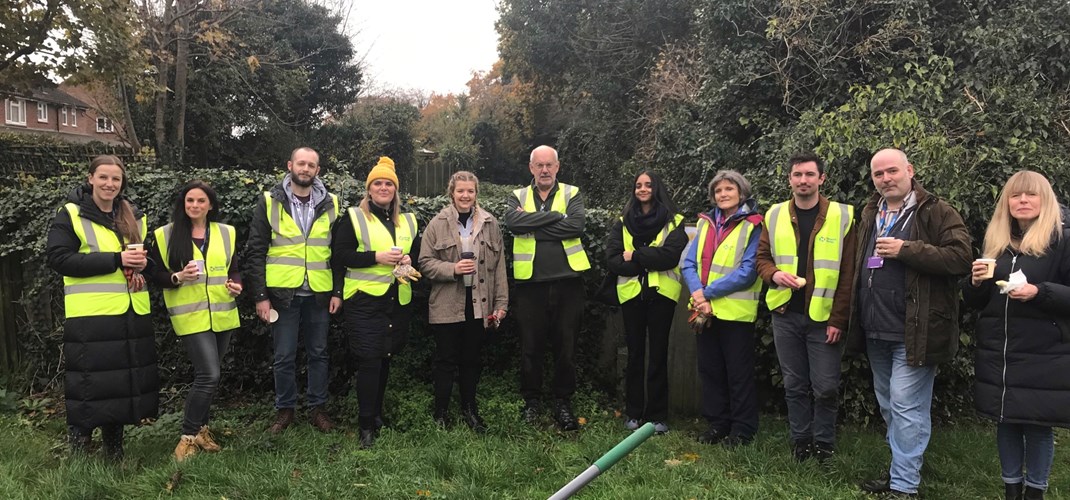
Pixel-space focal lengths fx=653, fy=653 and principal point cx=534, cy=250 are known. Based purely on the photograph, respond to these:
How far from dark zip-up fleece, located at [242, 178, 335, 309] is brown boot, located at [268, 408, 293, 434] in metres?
0.86

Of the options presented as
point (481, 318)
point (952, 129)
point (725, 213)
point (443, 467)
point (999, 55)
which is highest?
point (999, 55)

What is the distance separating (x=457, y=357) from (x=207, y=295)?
5.96 ft

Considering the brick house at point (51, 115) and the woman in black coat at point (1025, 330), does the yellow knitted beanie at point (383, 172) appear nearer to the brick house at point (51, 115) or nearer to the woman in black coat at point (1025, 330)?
the woman in black coat at point (1025, 330)

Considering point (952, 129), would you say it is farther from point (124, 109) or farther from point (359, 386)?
point (124, 109)

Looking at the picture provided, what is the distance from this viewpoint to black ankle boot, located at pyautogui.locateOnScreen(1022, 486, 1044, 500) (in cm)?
360

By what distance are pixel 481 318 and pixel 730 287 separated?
5.95ft

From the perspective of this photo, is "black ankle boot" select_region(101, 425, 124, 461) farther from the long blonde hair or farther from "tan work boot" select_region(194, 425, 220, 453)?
the long blonde hair

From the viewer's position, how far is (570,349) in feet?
16.9

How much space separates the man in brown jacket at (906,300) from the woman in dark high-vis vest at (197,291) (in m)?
4.08

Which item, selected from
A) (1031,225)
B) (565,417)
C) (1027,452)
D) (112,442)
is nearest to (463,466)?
(565,417)

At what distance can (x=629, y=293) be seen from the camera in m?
4.96

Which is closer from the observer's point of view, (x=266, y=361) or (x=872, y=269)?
(x=872, y=269)

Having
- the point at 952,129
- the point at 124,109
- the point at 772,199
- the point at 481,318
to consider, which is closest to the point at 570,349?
the point at 481,318

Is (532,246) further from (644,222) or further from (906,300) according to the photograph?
(906,300)
